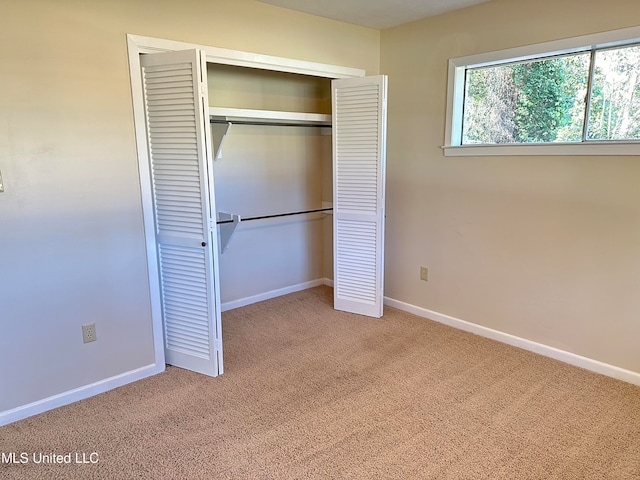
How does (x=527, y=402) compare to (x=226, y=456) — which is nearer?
(x=226, y=456)

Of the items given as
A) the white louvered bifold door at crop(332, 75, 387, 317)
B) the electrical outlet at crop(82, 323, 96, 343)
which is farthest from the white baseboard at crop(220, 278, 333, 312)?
the electrical outlet at crop(82, 323, 96, 343)

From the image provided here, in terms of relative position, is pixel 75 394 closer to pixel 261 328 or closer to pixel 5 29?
pixel 261 328

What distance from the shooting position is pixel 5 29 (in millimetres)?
2051

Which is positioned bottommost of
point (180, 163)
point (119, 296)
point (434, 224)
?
point (119, 296)

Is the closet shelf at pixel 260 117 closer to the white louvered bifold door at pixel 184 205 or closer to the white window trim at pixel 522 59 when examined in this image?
the white louvered bifold door at pixel 184 205

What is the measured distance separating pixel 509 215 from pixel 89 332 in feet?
9.26

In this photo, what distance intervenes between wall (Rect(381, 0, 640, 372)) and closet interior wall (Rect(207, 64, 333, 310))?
84 cm

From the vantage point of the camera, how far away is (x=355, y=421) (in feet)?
7.40

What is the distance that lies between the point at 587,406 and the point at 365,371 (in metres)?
1.25

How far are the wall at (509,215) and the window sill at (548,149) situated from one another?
0.04 m

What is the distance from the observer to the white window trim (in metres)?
2.45

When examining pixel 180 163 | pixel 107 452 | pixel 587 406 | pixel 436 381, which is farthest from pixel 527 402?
pixel 180 163

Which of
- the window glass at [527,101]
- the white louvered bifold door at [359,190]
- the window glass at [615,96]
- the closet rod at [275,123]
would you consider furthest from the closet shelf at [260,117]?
the window glass at [615,96]

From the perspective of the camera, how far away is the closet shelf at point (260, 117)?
124 inches
